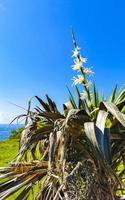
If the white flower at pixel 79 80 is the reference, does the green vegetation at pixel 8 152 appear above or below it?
above

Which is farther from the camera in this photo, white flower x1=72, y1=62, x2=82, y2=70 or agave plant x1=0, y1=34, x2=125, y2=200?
white flower x1=72, y1=62, x2=82, y2=70

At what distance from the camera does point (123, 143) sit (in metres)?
3.03

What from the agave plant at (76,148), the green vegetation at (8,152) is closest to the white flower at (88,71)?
the agave plant at (76,148)

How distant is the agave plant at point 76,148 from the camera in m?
2.72

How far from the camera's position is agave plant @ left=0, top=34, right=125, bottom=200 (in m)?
2.72

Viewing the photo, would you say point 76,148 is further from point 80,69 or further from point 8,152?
point 8,152

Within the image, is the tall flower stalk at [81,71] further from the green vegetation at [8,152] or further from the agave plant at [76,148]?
the green vegetation at [8,152]

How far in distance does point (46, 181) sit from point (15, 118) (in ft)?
1.57

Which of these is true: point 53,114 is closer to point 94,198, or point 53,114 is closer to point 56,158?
point 56,158

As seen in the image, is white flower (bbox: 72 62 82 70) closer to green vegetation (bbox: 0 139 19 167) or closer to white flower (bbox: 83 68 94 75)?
white flower (bbox: 83 68 94 75)

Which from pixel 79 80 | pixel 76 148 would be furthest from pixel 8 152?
pixel 76 148

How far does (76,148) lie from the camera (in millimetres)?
3121

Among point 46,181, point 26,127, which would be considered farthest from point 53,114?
point 46,181

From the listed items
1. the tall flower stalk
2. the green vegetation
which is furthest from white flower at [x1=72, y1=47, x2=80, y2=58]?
the green vegetation
